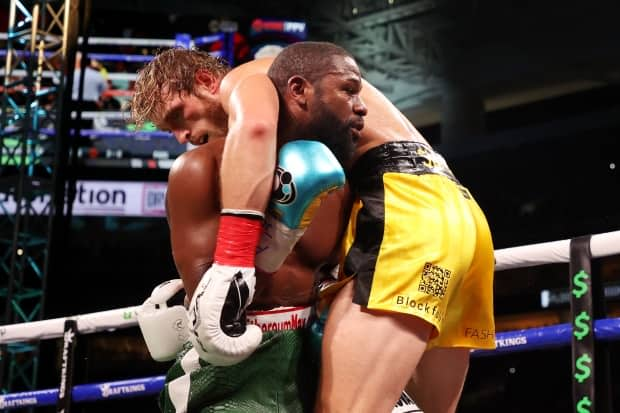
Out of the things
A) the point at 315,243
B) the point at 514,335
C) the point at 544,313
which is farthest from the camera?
the point at 544,313

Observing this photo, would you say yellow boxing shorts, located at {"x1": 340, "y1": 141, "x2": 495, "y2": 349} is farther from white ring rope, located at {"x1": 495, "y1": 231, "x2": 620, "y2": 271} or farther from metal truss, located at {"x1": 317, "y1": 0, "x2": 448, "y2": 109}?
metal truss, located at {"x1": 317, "y1": 0, "x2": 448, "y2": 109}

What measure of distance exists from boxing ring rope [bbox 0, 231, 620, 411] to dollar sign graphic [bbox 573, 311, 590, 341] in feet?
0.04

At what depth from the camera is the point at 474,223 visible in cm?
161

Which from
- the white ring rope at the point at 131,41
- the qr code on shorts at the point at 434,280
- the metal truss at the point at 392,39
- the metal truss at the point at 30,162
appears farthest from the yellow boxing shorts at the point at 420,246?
the white ring rope at the point at 131,41

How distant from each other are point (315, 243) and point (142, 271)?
9.71 metres

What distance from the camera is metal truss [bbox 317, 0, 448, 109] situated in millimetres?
9711

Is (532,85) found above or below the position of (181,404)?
above

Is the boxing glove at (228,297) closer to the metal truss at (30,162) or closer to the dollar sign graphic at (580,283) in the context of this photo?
the dollar sign graphic at (580,283)

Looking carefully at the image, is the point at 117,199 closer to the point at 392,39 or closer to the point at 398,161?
the point at 392,39

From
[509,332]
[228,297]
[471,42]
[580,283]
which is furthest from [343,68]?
[471,42]

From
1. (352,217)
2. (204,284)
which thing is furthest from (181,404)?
(352,217)

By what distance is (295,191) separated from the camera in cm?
132

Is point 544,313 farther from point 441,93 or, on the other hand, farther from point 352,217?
point 352,217

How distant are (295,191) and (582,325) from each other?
0.92 meters
